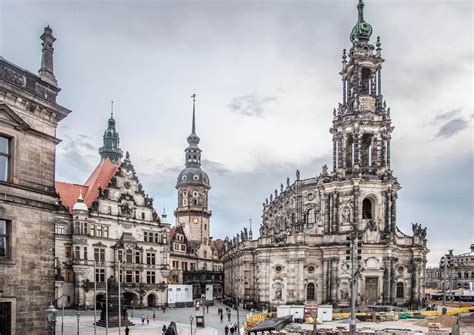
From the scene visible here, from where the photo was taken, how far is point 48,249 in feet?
73.0

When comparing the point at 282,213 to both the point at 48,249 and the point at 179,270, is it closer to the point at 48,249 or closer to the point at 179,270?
the point at 179,270

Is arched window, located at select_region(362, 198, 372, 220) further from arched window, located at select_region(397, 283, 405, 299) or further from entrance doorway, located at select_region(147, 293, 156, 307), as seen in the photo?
entrance doorway, located at select_region(147, 293, 156, 307)

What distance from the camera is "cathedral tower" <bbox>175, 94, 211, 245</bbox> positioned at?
100938 millimetres

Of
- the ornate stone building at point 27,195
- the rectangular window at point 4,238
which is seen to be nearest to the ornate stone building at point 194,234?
the ornate stone building at point 27,195

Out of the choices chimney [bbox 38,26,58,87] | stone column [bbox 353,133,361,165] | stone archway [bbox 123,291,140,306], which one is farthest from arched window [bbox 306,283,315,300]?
chimney [bbox 38,26,58,87]

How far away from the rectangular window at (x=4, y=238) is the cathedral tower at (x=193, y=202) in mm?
80016

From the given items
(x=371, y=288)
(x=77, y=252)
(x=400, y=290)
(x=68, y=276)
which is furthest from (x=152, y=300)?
(x=400, y=290)

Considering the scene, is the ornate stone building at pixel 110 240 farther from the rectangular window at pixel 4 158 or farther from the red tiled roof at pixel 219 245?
the red tiled roof at pixel 219 245

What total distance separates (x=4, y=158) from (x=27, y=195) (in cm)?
185

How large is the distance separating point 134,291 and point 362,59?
43.1 metres

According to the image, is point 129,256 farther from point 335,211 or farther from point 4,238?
point 4,238

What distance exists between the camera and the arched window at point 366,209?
6245 centimetres

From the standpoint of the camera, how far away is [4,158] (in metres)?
20.6

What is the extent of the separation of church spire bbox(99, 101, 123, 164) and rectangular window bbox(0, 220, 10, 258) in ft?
229
